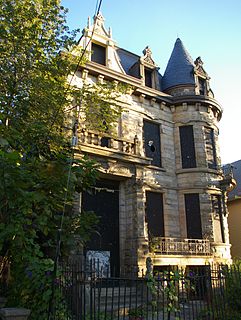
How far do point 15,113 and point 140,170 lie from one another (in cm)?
641

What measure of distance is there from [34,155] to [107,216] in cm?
630

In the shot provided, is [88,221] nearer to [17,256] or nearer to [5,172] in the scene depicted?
[17,256]

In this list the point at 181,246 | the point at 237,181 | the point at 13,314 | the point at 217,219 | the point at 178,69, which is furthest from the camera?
the point at 237,181

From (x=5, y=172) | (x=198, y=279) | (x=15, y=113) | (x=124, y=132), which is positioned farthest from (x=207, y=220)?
(x=5, y=172)

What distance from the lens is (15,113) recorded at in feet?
32.2

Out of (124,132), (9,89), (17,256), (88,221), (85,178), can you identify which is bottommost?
(17,256)

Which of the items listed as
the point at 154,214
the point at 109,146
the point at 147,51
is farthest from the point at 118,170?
the point at 147,51

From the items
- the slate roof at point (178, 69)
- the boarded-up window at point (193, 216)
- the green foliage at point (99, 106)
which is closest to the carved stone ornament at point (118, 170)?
the green foliage at point (99, 106)

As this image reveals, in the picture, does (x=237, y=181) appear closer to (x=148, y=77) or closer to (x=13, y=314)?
(x=148, y=77)

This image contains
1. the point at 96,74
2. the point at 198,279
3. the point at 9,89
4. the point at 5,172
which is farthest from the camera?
the point at 96,74

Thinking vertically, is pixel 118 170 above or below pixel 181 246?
above

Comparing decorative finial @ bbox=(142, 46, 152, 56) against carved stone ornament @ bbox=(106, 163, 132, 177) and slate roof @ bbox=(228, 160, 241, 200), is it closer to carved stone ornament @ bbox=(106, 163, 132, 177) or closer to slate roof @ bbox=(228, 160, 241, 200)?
carved stone ornament @ bbox=(106, 163, 132, 177)

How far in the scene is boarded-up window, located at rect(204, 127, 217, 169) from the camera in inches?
686

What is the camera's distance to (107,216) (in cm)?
1380
